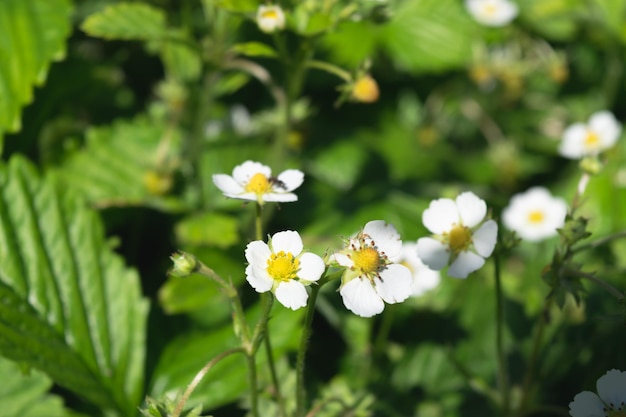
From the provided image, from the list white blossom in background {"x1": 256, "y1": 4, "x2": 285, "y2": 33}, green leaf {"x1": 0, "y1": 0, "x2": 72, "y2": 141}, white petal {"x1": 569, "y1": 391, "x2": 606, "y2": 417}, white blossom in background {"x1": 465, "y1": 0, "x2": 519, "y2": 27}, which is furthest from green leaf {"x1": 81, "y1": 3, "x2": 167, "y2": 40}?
white blossom in background {"x1": 465, "y1": 0, "x2": 519, "y2": 27}

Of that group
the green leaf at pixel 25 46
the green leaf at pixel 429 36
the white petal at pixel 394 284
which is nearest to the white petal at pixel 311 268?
the white petal at pixel 394 284

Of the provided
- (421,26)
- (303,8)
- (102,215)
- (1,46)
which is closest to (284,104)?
(303,8)

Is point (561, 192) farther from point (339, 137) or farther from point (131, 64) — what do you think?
point (131, 64)

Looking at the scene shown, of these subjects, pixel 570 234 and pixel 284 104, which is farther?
pixel 284 104

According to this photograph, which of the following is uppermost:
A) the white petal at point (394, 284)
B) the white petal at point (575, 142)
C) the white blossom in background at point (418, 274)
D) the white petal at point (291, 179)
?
the white petal at point (291, 179)

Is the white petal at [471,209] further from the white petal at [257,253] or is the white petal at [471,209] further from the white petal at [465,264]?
the white petal at [257,253]

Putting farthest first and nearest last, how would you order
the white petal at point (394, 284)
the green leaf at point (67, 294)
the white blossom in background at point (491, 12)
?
the white blossom in background at point (491, 12) → the green leaf at point (67, 294) → the white petal at point (394, 284)
